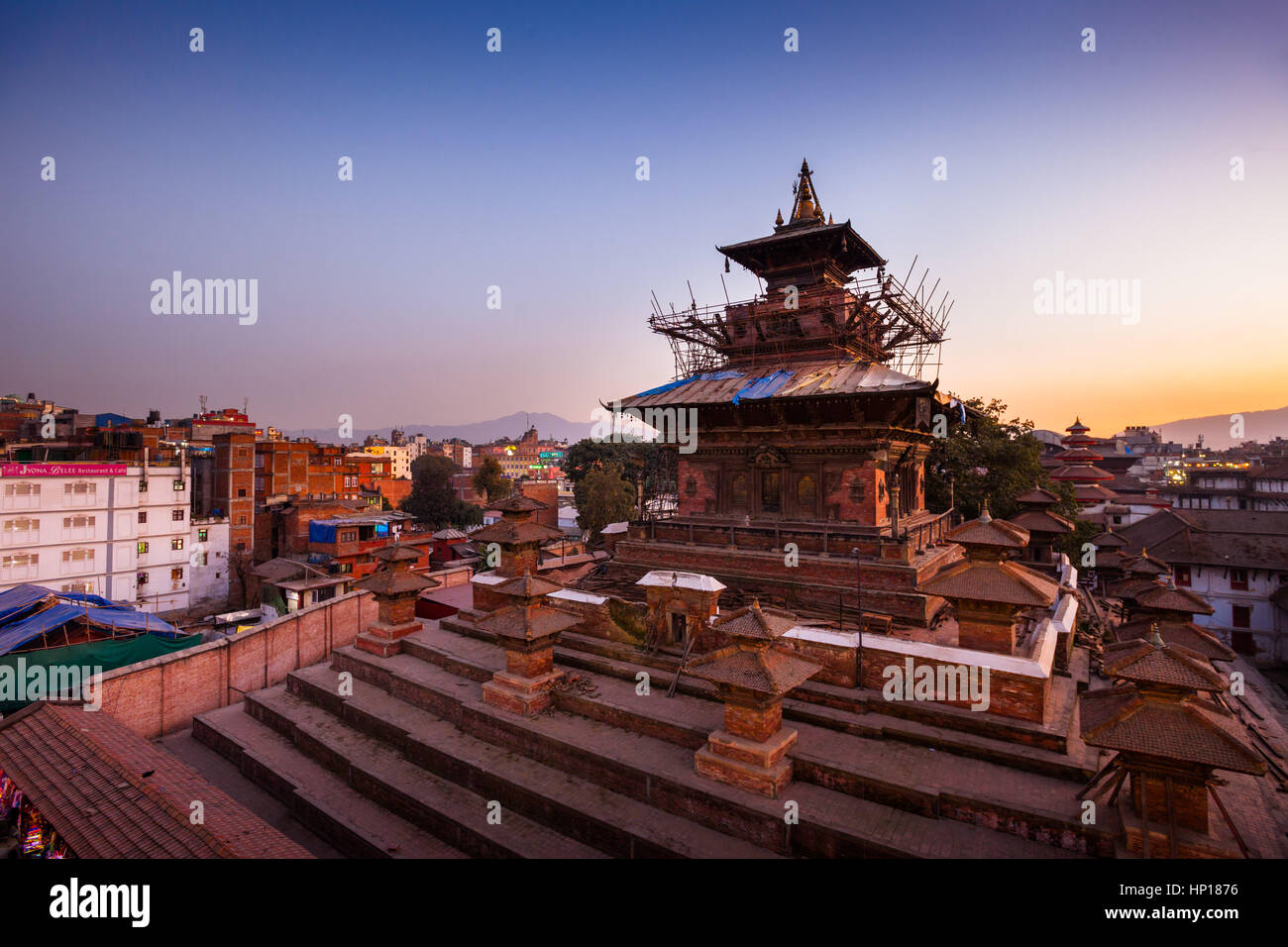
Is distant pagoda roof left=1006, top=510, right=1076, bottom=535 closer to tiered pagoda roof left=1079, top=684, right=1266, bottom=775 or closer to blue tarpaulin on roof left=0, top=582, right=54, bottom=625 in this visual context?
tiered pagoda roof left=1079, top=684, right=1266, bottom=775

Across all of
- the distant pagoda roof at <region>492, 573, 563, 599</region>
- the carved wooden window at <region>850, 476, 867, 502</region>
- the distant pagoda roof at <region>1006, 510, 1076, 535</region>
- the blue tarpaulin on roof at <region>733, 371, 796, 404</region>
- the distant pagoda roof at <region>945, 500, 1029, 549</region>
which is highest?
the blue tarpaulin on roof at <region>733, 371, 796, 404</region>

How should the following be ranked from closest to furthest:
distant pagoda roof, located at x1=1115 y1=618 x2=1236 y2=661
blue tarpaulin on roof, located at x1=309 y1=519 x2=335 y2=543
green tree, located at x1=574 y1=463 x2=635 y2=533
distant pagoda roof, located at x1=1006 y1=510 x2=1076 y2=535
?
distant pagoda roof, located at x1=1115 y1=618 x2=1236 y2=661 → distant pagoda roof, located at x1=1006 y1=510 x2=1076 y2=535 → blue tarpaulin on roof, located at x1=309 y1=519 x2=335 y2=543 → green tree, located at x1=574 y1=463 x2=635 y2=533

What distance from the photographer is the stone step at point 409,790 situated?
9.63 metres

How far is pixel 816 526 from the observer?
16016 millimetres

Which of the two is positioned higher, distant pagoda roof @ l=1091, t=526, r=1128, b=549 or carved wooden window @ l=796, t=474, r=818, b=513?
carved wooden window @ l=796, t=474, r=818, b=513

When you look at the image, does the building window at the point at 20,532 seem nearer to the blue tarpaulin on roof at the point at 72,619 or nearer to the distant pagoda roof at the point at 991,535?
the blue tarpaulin on roof at the point at 72,619

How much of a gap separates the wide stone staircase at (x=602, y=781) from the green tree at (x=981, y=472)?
17.5 metres

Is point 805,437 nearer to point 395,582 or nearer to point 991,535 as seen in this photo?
point 991,535

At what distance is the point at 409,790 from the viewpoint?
437 inches

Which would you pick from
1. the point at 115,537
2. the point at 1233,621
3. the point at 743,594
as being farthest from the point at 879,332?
the point at 115,537

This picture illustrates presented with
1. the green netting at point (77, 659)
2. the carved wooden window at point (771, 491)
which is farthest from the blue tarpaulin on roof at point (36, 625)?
the carved wooden window at point (771, 491)

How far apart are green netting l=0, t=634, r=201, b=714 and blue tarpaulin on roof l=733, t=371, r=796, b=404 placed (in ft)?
61.8

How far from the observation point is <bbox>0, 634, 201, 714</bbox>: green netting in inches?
607

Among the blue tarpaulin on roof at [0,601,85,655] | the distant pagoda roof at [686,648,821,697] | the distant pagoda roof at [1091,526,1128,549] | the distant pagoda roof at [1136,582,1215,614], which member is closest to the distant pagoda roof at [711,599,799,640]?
the distant pagoda roof at [686,648,821,697]
